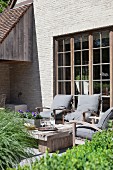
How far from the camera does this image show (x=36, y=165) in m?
2.09

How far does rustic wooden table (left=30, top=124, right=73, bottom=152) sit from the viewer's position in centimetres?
532

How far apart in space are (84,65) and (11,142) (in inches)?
213

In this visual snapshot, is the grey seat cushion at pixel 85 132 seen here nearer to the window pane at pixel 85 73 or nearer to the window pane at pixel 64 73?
the window pane at pixel 85 73

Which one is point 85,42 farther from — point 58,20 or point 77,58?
point 58,20

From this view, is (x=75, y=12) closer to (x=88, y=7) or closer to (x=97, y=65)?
(x=88, y=7)

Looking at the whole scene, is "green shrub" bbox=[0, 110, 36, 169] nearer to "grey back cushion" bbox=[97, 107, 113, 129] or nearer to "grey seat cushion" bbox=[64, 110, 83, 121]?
"grey back cushion" bbox=[97, 107, 113, 129]

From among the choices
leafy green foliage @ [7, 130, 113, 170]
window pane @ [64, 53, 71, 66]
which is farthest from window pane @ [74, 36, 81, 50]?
leafy green foliage @ [7, 130, 113, 170]

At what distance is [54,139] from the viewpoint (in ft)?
A: 17.9

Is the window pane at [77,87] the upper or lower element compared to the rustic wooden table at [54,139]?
upper

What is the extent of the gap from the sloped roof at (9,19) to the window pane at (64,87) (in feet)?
8.53

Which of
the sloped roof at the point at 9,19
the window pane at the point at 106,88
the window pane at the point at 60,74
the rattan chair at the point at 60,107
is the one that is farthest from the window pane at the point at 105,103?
the sloped roof at the point at 9,19

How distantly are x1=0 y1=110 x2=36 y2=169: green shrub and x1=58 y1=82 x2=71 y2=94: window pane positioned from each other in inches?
197

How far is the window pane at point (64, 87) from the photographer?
9.10m

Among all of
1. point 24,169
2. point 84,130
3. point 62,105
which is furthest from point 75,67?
point 24,169
